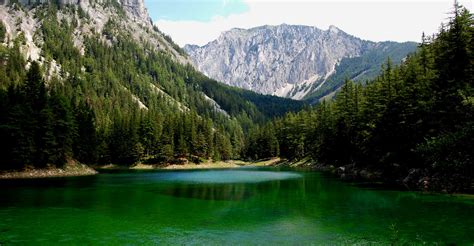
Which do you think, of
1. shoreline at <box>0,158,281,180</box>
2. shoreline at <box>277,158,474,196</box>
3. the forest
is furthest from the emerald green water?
shoreline at <box>0,158,281,180</box>

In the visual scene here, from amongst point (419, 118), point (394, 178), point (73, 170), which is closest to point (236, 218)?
point (419, 118)

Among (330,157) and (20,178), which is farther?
(330,157)

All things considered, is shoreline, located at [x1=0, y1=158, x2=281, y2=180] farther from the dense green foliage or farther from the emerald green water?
the dense green foliage

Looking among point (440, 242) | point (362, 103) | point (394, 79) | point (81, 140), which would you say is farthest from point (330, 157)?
point (440, 242)

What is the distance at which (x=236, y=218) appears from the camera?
3266cm

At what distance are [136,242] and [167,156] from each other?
371 feet

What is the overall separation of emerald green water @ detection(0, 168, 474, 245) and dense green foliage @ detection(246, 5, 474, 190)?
14.3ft

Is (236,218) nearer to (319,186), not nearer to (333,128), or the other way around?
(319,186)

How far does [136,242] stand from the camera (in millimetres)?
24188

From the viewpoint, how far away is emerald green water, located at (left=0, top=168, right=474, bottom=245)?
81.8 ft

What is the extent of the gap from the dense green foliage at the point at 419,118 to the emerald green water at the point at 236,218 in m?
4.36

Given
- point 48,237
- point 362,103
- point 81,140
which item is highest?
point 362,103

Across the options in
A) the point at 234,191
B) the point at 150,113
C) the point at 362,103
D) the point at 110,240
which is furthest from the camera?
the point at 150,113

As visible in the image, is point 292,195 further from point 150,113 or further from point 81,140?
point 150,113
